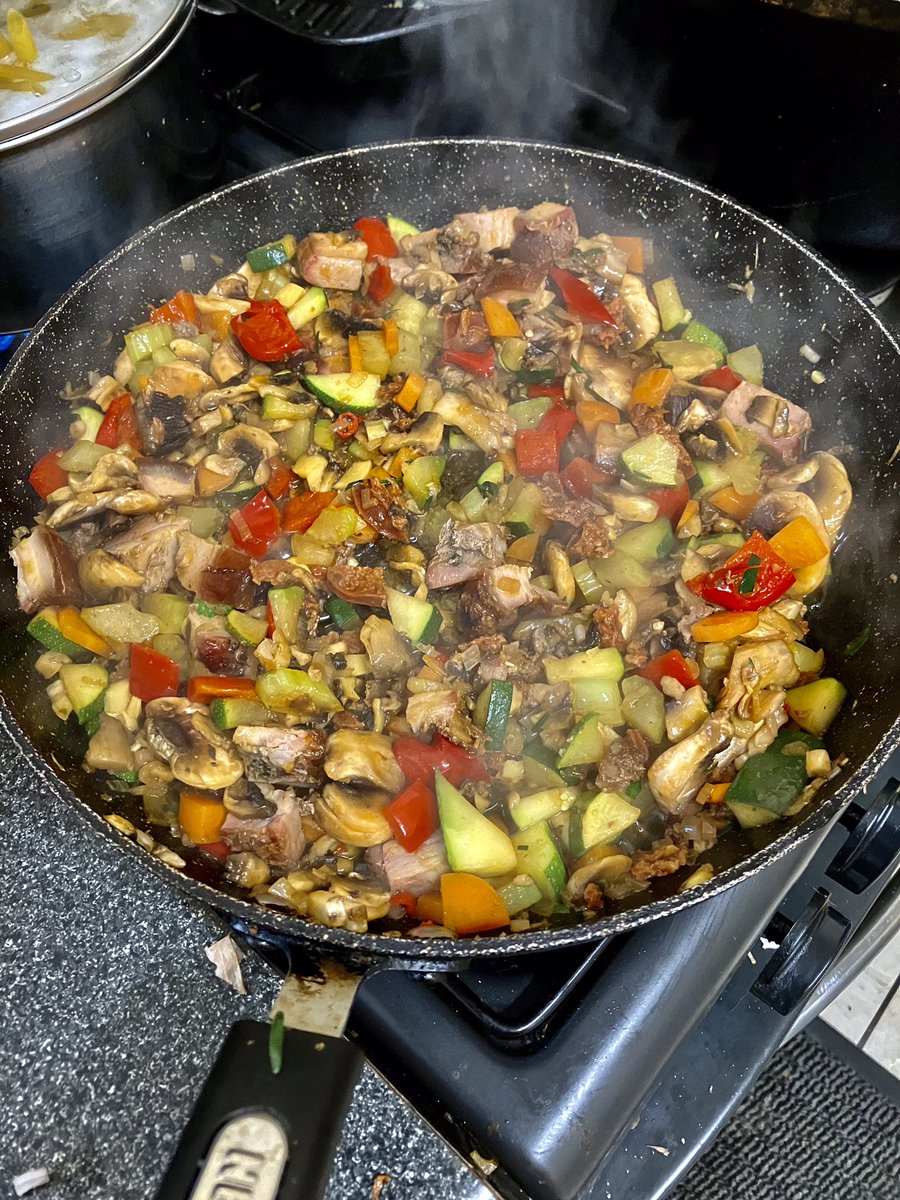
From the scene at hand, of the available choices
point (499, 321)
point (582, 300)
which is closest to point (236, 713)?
point (499, 321)

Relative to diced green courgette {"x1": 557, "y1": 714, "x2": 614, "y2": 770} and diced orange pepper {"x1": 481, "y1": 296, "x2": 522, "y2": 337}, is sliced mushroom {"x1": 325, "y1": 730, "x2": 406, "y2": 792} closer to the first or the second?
diced green courgette {"x1": 557, "y1": 714, "x2": 614, "y2": 770}

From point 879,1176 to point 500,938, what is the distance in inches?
81.0

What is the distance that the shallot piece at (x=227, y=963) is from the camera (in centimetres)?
175

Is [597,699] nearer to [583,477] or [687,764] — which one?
[687,764]

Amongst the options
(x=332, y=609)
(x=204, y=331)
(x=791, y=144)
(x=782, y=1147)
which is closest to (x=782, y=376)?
(x=791, y=144)

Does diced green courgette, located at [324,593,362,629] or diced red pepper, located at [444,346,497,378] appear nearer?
diced green courgette, located at [324,593,362,629]

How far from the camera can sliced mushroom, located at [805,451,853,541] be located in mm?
2154

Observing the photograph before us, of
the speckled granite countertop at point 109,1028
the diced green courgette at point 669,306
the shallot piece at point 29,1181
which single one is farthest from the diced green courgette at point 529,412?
the shallot piece at point 29,1181

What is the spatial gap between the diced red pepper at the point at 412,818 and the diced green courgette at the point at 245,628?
18.4 inches

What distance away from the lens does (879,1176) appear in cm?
274

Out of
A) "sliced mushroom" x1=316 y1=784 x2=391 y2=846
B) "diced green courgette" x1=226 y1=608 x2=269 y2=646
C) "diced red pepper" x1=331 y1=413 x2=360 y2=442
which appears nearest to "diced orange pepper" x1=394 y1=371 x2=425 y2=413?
"diced red pepper" x1=331 y1=413 x2=360 y2=442

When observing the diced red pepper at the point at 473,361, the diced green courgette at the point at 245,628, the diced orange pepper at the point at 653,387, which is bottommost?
the diced green courgette at the point at 245,628

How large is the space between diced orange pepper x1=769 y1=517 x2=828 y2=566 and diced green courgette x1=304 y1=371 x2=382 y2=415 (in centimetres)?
98

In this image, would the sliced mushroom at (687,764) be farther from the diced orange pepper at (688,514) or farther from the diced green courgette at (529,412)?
the diced green courgette at (529,412)
